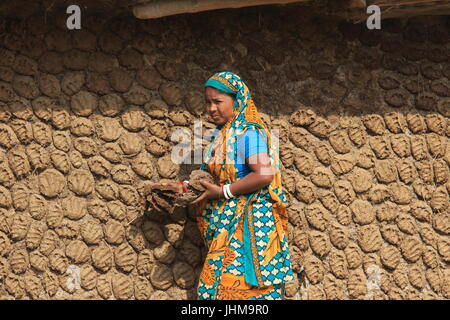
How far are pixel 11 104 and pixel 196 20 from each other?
48.7 inches

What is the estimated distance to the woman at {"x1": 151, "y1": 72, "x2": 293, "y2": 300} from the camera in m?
3.65

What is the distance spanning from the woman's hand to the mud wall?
0.49 m

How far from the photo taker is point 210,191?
12.3 ft

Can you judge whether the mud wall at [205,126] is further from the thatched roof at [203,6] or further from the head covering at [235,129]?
the head covering at [235,129]

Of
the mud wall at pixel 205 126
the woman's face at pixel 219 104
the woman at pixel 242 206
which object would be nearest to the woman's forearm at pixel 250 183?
the woman at pixel 242 206

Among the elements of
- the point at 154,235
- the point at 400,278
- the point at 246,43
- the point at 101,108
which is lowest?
the point at 400,278

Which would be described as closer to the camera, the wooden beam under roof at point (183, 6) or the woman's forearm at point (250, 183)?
the woman's forearm at point (250, 183)

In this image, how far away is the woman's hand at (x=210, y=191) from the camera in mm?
3721

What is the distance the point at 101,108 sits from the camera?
418cm

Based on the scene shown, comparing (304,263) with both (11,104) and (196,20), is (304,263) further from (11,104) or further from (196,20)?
(11,104)

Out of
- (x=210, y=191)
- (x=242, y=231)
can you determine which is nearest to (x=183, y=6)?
(x=210, y=191)

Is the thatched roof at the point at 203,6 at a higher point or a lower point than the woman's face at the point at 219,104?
higher

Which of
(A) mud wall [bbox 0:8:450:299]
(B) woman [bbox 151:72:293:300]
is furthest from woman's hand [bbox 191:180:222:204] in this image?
(A) mud wall [bbox 0:8:450:299]

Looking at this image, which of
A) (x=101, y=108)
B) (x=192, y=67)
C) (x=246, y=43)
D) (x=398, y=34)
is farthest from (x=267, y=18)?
(x=101, y=108)
